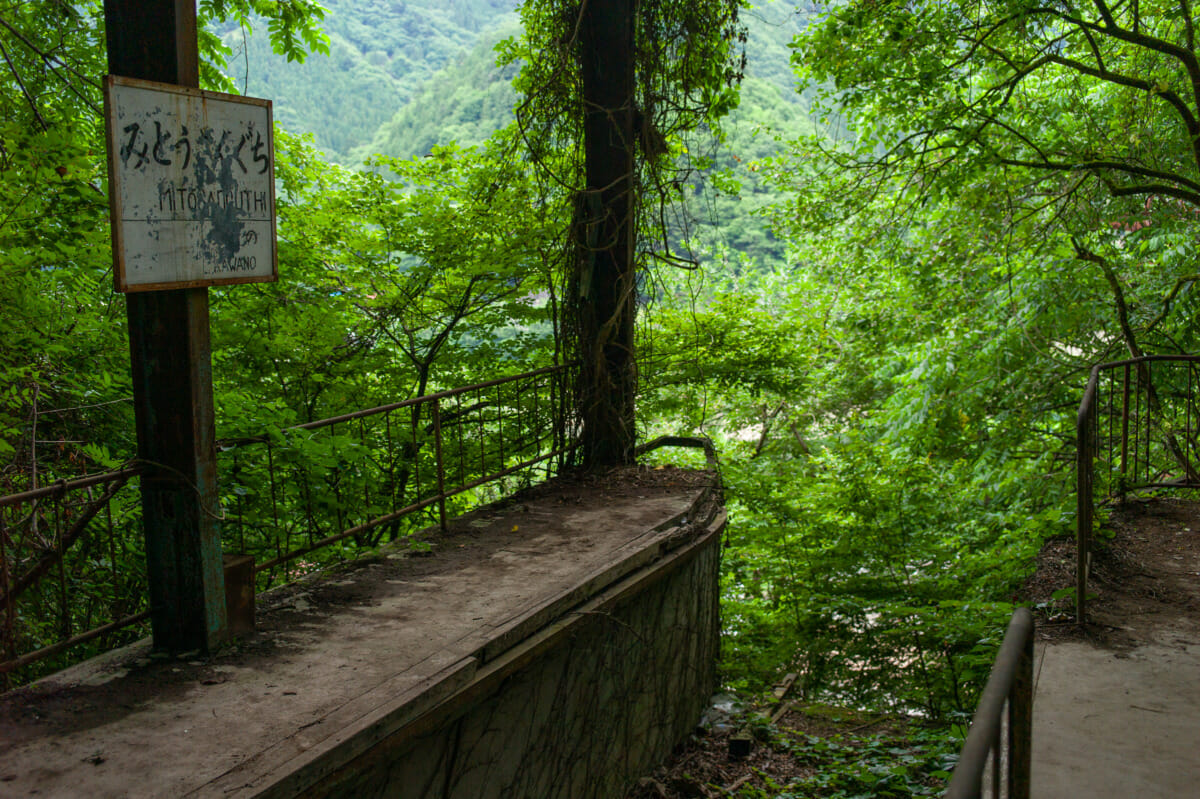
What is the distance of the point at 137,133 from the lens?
3203 mm

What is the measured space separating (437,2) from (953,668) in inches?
1623

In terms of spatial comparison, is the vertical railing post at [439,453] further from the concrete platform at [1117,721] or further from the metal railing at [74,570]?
the concrete platform at [1117,721]

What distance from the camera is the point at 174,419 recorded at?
3486 mm

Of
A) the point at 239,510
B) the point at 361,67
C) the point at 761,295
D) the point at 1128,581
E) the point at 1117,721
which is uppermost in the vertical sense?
the point at 361,67

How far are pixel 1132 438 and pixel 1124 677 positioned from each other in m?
6.79

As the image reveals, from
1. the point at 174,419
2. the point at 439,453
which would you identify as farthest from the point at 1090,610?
the point at 174,419

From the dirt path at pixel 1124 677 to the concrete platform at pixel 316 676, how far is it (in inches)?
88.9

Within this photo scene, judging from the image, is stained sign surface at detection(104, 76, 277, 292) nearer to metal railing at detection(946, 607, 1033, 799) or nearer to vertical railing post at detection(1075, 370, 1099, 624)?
metal railing at detection(946, 607, 1033, 799)

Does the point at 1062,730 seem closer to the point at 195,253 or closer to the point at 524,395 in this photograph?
the point at 195,253

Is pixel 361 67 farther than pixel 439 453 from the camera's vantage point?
Yes

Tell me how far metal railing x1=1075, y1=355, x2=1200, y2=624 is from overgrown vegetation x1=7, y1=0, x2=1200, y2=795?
549mm

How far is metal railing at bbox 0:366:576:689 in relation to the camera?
3.53 meters

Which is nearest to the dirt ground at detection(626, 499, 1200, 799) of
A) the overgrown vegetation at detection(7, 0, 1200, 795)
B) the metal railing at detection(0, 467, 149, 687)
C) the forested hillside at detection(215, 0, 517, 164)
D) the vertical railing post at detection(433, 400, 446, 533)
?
the overgrown vegetation at detection(7, 0, 1200, 795)

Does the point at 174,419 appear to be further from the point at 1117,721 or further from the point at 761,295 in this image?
the point at 761,295
